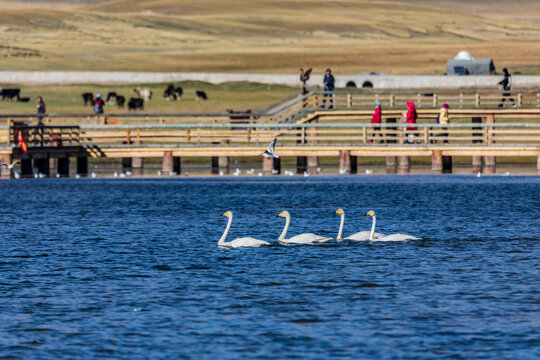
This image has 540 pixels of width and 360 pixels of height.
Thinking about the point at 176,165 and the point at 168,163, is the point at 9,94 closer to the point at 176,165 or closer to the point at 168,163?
the point at 176,165

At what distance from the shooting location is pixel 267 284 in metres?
24.0

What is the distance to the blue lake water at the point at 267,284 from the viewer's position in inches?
740

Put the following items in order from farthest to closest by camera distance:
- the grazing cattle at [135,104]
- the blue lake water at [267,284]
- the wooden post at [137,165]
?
the grazing cattle at [135,104]
the wooden post at [137,165]
the blue lake water at [267,284]

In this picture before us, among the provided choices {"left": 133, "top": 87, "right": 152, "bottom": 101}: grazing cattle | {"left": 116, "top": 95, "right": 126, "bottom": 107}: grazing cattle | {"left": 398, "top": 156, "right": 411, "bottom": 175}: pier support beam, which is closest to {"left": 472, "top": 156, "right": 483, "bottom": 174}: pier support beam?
{"left": 398, "top": 156, "right": 411, "bottom": 175}: pier support beam

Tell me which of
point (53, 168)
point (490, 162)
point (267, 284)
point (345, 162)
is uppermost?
point (345, 162)

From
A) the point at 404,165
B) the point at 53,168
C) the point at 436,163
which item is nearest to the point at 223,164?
the point at 404,165

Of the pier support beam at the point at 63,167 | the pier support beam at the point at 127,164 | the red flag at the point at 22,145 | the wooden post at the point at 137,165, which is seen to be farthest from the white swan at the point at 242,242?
the pier support beam at the point at 127,164

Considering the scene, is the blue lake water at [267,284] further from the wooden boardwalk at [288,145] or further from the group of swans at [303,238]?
the wooden boardwalk at [288,145]

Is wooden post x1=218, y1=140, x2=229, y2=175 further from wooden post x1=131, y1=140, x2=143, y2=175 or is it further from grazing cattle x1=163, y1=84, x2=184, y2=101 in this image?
grazing cattle x1=163, y1=84, x2=184, y2=101

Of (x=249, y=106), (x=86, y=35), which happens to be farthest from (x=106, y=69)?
(x=86, y=35)

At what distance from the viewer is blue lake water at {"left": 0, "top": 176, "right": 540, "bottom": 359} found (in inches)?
740

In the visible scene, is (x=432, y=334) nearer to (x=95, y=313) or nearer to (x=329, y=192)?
(x=95, y=313)

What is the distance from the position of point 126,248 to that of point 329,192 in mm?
20009

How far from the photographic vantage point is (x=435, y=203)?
142 ft
